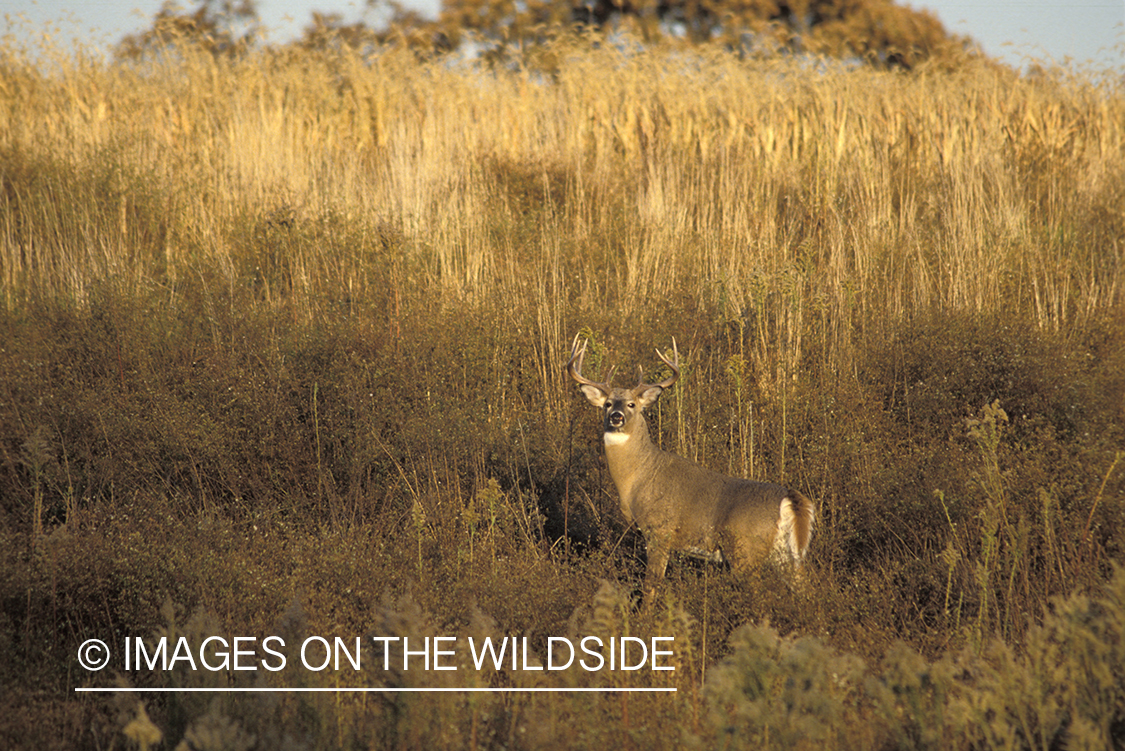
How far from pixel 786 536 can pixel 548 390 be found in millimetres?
2041

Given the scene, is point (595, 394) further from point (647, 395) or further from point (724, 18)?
point (724, 18)

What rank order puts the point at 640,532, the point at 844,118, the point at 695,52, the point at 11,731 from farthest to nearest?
the point at 695,52 → the point at 844,118 → the point at 640,532 → the point at 11,731

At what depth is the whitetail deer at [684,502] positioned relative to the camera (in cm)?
424

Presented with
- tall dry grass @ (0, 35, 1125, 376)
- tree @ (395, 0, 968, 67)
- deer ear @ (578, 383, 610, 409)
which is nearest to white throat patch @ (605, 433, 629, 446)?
deer ear @ (578, 383, 610, 409)

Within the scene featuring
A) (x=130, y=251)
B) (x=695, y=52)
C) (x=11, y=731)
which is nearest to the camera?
(x=11, y=731)

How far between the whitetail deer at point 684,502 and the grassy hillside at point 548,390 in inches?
6.1

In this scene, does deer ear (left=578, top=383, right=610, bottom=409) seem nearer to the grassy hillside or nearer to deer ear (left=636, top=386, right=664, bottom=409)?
deer ear (left=636, top=386, right=664, bottom=409)

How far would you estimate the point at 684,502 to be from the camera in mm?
4566

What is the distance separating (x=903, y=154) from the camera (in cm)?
938

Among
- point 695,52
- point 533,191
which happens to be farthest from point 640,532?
point 695,52

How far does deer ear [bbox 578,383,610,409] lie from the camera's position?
16.0ft

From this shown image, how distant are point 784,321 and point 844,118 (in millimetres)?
4565

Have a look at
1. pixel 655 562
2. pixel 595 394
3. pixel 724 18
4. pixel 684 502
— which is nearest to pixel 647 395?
pixel 595 394

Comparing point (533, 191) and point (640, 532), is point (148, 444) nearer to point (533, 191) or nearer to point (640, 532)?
point (640, 532)
